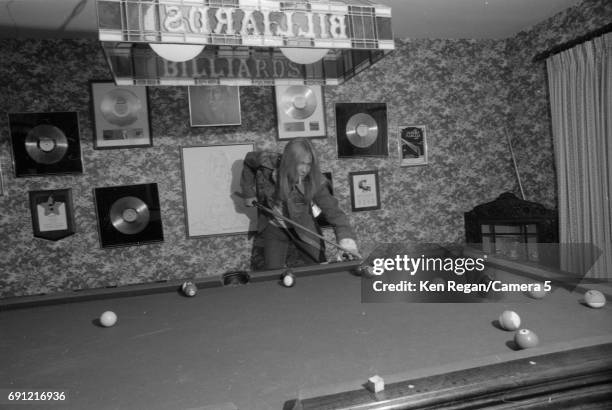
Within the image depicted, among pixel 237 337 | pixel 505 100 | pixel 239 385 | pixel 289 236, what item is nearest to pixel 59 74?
pixel 289 236

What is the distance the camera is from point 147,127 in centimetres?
320

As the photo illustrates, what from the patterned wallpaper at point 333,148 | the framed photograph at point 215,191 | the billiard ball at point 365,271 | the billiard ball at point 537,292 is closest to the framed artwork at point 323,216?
the patterned wallpaper at point 333,148

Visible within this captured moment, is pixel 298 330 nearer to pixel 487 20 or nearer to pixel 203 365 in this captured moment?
pixel 203 365

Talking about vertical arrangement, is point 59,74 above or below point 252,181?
above

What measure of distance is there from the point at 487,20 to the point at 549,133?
42.9 inches

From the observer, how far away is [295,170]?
286 centimetres

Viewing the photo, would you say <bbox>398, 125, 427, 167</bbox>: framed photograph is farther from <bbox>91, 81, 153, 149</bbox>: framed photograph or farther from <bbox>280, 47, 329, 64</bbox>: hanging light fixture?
<bbox>91, 81, 153, 149</bbox>: framed photograph

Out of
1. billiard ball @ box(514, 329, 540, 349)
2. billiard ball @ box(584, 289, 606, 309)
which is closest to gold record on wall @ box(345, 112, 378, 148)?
billiard ball @ box(584, 289, 606, 309)

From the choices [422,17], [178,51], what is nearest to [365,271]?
[178,51]

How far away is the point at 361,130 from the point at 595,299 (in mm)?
2503

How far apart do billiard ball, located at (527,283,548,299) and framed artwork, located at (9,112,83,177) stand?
3.01 metres

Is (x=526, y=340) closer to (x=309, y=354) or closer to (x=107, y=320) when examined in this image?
(x=309, y=354)

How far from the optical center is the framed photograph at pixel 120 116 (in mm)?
3117

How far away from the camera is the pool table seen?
94 centimetres
